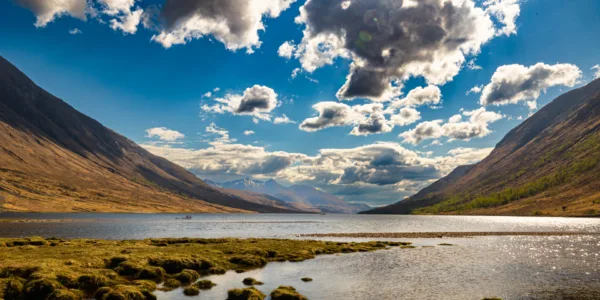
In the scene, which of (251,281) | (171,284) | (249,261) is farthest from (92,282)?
(249,261)

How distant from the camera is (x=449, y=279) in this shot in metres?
50.1

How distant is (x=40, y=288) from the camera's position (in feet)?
119

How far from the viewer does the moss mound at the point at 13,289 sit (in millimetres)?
35344

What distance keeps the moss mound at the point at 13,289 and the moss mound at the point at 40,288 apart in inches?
19.2

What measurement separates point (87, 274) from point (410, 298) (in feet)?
121

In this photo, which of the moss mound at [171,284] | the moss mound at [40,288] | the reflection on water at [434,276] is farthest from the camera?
the moss mound at [171,284]

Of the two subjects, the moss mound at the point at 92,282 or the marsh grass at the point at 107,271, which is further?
the moss mound at the point at 92,282

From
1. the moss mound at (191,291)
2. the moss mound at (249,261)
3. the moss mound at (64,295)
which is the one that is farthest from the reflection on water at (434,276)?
the moss mound at (64,295)

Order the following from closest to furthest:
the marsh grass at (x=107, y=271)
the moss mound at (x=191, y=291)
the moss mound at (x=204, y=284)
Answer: the marsh grass at (x=107, y=271) < the moss mound at (x=191, y=291) < the moss mound at (x=204, y=284)

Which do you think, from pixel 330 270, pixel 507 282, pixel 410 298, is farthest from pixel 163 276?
pixel 507 282

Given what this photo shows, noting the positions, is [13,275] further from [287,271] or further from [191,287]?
[287,271]

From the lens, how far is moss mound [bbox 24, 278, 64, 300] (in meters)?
35.7

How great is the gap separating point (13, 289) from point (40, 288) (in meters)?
2.49

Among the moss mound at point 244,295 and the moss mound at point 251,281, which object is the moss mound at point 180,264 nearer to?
the moss mound at point 251,281
